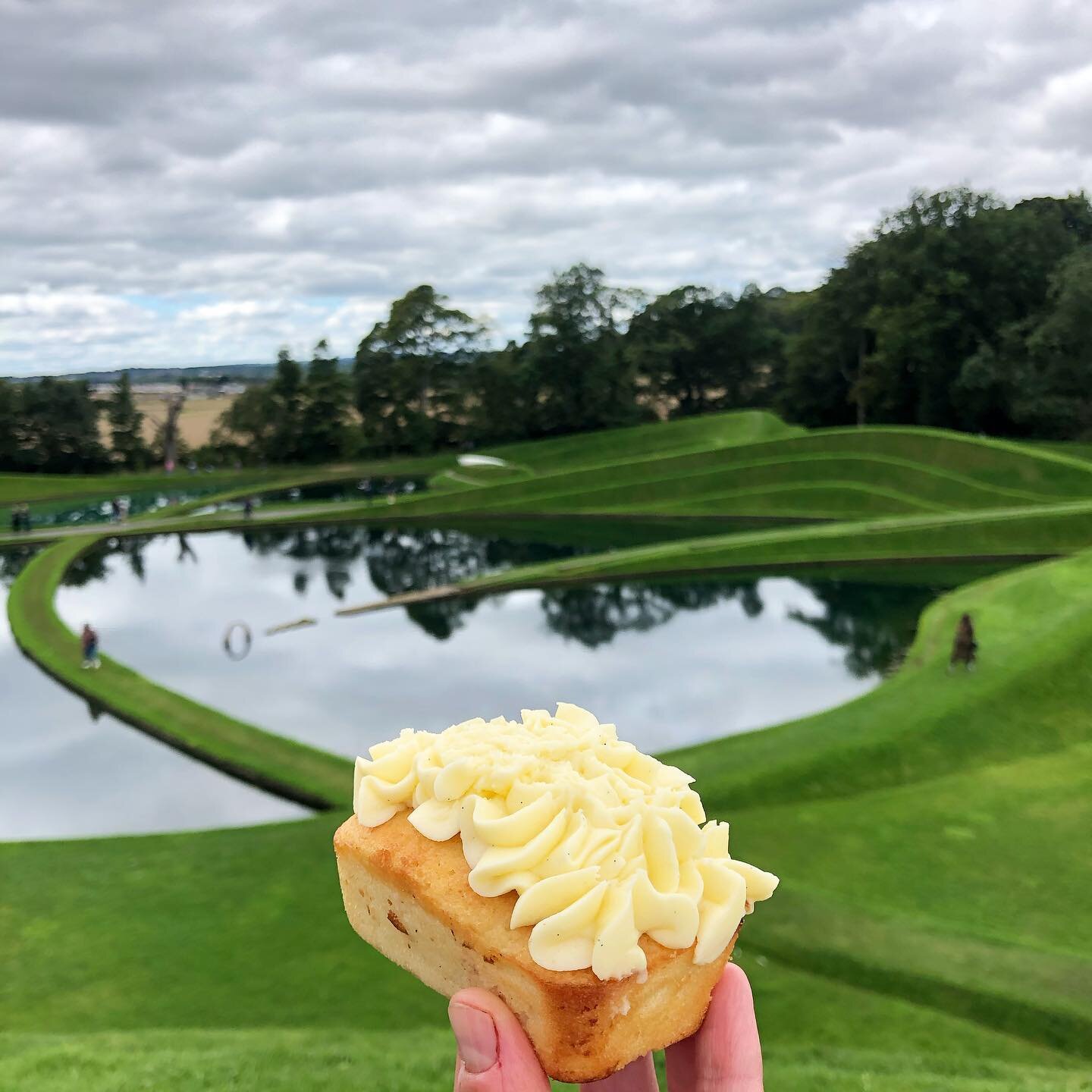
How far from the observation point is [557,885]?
3193 millimetres

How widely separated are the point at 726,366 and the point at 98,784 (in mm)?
63836

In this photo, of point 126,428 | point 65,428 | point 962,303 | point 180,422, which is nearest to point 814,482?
→ point 962,303

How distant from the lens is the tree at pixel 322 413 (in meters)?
65.5

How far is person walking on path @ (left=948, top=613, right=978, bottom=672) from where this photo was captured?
17.4 m

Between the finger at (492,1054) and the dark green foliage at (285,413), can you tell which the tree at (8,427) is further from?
the finger at (492,1054)

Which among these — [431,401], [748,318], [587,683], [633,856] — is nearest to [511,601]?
[587,683]

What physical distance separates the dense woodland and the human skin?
47.1 meters

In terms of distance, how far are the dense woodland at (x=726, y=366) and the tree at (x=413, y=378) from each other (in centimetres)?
13

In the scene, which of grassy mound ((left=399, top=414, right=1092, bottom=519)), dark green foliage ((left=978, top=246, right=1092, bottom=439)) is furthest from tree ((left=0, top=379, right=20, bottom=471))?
dark green foliage ((left=978, top=246, right=1092, bottom=439))

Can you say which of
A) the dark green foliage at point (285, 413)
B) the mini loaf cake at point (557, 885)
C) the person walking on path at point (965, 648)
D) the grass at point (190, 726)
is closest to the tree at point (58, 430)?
the dark green foliage at point (285, 413)

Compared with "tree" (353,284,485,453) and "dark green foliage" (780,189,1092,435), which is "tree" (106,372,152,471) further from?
"dark green foliage" (780,189,1092,435)

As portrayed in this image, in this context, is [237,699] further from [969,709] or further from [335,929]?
[969,709]

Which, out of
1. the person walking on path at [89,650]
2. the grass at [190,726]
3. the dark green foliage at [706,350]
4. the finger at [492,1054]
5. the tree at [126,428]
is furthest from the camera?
the dark green foliage at [706,350]

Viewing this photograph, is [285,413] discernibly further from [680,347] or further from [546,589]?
[546,589]
